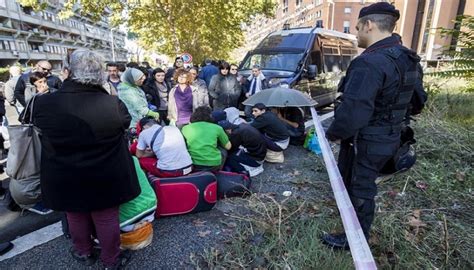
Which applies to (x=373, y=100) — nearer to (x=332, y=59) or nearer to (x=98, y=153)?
(x=98, y=153)

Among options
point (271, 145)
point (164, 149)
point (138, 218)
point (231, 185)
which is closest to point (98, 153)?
point (138, 218)

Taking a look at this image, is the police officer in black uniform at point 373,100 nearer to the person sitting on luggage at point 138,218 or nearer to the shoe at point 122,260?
the person sitting on luggage at point 138,218

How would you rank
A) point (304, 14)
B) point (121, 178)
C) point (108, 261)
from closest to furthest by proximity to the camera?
point (121, 178) → point (108, 261) → point (304, 14)

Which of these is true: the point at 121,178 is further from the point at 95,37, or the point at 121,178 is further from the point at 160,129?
Answer: the point at 95,37

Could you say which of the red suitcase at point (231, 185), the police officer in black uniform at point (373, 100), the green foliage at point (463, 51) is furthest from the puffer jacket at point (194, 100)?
the green foliage at point (463, 51)

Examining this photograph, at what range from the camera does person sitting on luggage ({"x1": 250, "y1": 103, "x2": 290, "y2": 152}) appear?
4.84m

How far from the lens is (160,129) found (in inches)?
127

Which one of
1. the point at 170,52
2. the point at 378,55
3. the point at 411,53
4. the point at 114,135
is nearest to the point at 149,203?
the point at 114,135

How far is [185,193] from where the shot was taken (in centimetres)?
315

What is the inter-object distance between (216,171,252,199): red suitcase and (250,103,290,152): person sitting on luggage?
4.03 ft

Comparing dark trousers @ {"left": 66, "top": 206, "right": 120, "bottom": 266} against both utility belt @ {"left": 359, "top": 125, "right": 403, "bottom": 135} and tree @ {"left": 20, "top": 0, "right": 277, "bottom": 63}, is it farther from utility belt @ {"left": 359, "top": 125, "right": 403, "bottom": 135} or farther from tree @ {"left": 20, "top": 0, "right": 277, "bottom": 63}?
tree @ {"left": 20, "top": 0, "right": 277, "bottom": 63}

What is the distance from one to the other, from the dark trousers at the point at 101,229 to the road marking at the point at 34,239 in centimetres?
68

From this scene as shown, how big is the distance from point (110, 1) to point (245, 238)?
626 inches

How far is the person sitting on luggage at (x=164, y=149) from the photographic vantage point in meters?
3.22
